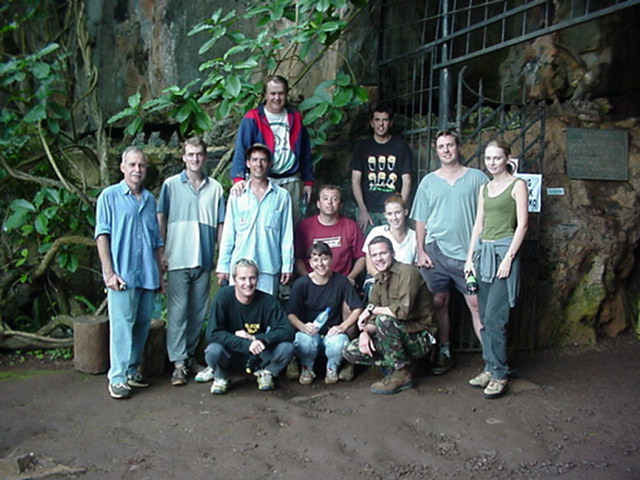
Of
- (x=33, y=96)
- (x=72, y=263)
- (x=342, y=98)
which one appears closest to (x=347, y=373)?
(x=342, y=98)

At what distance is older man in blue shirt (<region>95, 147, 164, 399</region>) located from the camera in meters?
4.21

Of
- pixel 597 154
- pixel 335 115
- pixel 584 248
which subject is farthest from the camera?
pixel 597 154

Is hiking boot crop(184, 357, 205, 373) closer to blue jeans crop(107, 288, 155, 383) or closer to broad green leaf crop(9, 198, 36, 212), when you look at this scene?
blue jeans crop(107, 288, 155, 383)

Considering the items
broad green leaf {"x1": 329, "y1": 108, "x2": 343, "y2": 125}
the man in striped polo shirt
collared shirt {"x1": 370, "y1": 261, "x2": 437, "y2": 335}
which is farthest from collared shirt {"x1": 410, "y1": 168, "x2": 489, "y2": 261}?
the man in striped polo shirt

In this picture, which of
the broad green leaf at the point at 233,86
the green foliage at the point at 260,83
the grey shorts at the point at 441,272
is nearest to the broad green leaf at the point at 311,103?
the green foliage at the point at 260,83

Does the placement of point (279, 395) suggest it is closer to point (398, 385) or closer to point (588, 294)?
point (398, 385)

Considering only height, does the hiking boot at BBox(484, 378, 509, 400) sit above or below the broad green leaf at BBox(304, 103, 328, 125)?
below

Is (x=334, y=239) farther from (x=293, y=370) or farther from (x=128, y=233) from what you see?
(x=128, y=233)

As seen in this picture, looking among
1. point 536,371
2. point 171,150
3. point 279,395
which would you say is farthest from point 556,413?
point 171,150

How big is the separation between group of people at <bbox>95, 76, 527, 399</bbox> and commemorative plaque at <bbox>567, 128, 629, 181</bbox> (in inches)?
62.5

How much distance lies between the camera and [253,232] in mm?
4648

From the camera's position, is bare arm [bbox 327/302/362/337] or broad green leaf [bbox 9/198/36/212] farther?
broad green leaf [bbox 9/198/36/212]

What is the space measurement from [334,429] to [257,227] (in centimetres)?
165

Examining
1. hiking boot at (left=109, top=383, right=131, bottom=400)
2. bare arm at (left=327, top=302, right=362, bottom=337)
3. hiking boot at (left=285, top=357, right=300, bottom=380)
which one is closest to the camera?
hiking boot at (left=109, top=383, right=131, bottom=400)
